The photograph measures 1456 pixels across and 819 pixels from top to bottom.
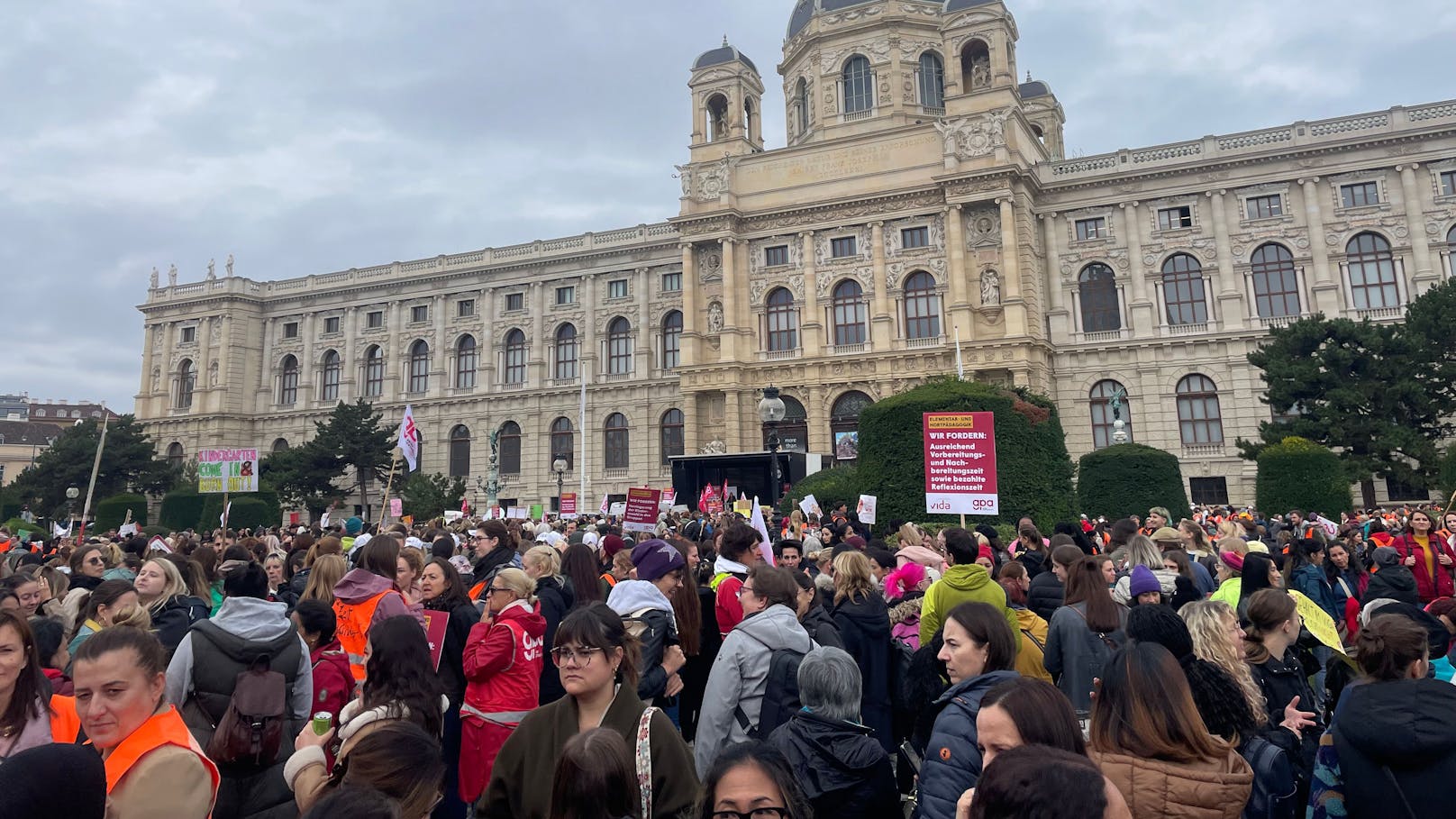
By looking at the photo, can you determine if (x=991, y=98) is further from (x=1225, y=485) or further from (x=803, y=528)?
(x=803, y=528)

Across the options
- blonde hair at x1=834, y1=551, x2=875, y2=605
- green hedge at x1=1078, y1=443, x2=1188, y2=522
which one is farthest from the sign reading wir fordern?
green hedge at x1=1078, y1=443, x2=1188, y2=522

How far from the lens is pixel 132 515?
37.1 m

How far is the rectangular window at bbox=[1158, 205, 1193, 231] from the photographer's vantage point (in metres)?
35.4

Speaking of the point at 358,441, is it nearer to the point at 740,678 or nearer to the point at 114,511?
the point at 114,511

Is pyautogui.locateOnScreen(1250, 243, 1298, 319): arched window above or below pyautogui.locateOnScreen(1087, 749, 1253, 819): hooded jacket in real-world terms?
above

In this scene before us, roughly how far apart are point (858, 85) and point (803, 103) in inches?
167

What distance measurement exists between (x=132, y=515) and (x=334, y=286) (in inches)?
772

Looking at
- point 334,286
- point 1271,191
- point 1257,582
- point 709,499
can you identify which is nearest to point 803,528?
point 709,499

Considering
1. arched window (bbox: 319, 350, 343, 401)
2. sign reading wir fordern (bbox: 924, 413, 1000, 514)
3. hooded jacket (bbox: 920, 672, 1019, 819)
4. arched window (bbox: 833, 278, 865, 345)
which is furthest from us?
arched window (bbox: 319, 350, 343, 401)

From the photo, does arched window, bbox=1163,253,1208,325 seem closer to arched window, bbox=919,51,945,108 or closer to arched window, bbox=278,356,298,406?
arched window, bbox=919,51,945,108

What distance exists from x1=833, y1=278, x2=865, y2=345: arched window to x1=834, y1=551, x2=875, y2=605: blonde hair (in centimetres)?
3258

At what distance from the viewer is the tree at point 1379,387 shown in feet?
84.3

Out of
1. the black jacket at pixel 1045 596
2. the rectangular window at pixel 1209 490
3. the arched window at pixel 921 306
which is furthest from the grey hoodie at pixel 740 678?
the rectangular window at pixel 1209 490

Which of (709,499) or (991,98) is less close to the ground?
(991,98)
